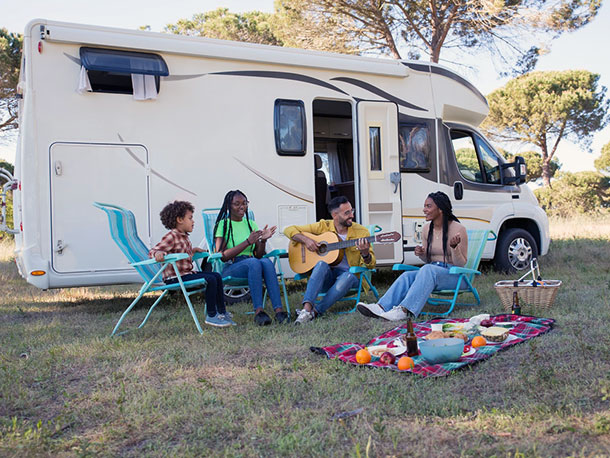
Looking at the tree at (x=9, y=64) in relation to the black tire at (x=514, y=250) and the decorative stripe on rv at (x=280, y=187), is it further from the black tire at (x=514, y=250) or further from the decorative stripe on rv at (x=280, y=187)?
the black tire at (x=514, y=250)

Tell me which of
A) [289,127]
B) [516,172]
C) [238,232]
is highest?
[289,127]

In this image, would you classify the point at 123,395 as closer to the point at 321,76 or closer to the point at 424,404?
the point at 424,404

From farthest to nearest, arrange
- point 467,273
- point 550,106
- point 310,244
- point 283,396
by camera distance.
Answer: point 550,106 → point 310,244 → point 467,273 → point 283,396

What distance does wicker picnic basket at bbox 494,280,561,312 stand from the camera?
4.46 m

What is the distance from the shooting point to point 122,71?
5.12 m

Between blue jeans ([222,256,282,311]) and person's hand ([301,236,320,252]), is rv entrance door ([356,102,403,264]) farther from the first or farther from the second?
blue jeans ([222,256,282,311])

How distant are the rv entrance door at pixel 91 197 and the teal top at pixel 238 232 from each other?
80 centimetres

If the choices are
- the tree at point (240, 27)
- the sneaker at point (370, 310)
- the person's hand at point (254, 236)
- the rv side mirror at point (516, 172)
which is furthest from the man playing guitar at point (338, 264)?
the tree at point (240, 27)

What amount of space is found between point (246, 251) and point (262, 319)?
2.69 feet

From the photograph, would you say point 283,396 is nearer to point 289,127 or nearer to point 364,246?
point 364,246

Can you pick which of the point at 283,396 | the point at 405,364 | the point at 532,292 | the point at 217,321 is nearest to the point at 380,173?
the point at 532,292

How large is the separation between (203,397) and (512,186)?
212 inches

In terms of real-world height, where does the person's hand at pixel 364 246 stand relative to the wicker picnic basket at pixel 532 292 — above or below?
above

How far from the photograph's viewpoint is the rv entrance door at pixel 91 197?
5078mm
